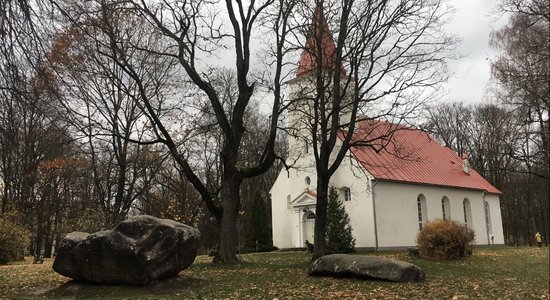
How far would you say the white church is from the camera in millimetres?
32531

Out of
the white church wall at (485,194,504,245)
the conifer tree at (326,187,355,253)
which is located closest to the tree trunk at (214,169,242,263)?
the conifer tree at (326,187,355,253)

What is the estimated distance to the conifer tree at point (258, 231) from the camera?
37125 millimetres

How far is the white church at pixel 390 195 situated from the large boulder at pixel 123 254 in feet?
54.3

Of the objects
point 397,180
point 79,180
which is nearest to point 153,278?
point 397,180

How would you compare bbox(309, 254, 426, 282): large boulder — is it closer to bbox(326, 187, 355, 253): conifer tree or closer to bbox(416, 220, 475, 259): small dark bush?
bbox(416, 220, 475, 259): small dark bush

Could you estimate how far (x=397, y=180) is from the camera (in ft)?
109

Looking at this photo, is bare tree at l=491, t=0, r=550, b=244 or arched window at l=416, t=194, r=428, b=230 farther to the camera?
arched window at l=416, t=194, r=428, b=230

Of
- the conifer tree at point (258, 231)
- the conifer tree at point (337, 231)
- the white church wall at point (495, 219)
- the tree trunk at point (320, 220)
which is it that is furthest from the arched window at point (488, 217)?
the tree trunk at point (320, 220)

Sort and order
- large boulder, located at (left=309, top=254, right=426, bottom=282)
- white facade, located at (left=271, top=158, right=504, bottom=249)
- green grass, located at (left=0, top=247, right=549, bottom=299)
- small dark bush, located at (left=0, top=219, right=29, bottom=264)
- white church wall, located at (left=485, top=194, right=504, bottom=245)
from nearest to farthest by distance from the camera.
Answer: green grass, located at (left=0, top=247, right=549, bottom=299)
large boulder, located at (left=309, top=254, right=426, bottom=282)
small dark bush, located at (left=0, top=219, right=29, bottom=264)
white facade, located at (left=271, top=158, right=504, bottom=249)
white church wall, located at (left=485, top=194, right=504, bottom=245)

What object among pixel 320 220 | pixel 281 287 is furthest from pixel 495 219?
pixel 281 287

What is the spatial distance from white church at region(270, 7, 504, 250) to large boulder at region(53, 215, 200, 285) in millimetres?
16547

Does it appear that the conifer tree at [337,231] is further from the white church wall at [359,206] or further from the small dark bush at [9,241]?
the small dark bush at [9,241]

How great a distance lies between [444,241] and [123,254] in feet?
49.0

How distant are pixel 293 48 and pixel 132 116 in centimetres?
1396
